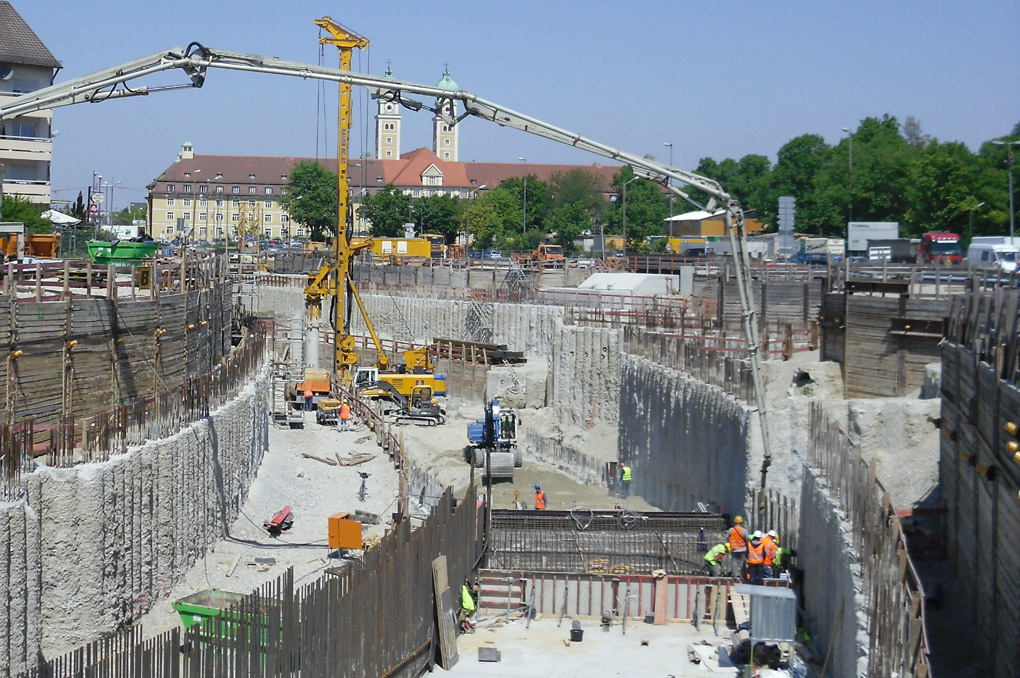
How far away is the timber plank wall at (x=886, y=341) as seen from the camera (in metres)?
25.3

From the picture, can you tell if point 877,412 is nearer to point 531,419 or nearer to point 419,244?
point 531,419

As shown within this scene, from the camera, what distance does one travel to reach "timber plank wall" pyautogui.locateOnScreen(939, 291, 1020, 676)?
12.7 m

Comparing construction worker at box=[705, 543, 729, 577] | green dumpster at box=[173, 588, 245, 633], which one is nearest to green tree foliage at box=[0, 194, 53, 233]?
green dumpster at box=[173, 588, 245, 633]

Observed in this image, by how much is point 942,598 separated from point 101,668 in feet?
34.0

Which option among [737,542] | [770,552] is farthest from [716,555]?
[770,552]

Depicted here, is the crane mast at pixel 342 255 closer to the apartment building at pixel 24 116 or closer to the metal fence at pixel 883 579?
the apartment building at pixel 24 116

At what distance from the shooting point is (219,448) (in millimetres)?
23672

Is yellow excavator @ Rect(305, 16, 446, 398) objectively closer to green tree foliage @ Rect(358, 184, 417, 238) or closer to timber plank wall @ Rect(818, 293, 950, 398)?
timber plank wall @ Rect(818, 293, 950, 398)

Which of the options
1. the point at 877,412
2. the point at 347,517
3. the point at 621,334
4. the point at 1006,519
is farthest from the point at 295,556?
the point at 621,334

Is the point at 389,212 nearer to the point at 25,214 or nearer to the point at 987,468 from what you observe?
the point at 25,214

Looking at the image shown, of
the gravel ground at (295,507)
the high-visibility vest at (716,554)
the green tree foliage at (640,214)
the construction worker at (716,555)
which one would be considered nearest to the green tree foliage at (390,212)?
the green tree foliage at (640,214)

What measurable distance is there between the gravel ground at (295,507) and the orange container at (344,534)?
1.14 ft

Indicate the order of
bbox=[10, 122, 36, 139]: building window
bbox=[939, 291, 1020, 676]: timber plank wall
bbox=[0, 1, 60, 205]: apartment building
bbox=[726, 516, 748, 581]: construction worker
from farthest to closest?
bbox=[10, 122, 36, 139]: building window, bbox=[0, 1, 60, 205]: apartment building, bbox=[726, 516, 748, 581]: construction worker, bbox=[939, 291, 1020, 676]: timber plank wall

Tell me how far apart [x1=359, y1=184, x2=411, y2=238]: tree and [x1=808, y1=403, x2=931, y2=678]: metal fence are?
9641 centimetres
